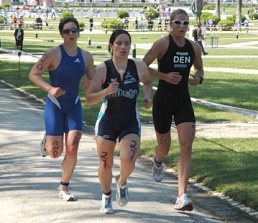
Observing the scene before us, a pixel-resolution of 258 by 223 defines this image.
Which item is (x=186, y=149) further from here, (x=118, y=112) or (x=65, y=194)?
(x=65, y=194)

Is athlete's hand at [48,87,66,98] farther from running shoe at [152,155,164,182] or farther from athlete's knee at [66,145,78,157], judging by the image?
running shoe at [152,155,164,182]

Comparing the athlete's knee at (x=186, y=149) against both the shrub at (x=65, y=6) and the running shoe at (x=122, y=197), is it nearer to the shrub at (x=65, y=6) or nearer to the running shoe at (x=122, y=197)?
the running shoe at (x=122, y=197)

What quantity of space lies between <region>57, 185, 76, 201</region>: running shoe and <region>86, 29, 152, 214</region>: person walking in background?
1.99 ft

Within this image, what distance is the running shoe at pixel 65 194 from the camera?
898cm

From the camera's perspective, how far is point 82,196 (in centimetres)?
932

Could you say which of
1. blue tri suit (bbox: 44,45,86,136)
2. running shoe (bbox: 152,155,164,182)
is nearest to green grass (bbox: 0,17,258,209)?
running shoe (bbox: 152,155,164,182)

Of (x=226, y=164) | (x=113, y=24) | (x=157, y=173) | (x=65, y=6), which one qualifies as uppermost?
(x=157, y=173)

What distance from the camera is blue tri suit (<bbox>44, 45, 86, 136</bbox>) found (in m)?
9.16

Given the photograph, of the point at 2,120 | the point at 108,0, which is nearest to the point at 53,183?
the point at 2,120

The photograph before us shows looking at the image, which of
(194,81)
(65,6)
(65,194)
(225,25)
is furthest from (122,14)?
(65,194)

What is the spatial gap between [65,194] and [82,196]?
345 mm

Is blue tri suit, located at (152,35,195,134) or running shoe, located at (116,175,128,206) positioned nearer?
running shoe, located at (116,175,128,206)

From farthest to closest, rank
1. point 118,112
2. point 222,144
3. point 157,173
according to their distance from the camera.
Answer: point 222,144 < point 157,173 < point 118,112

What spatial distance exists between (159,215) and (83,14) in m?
104
